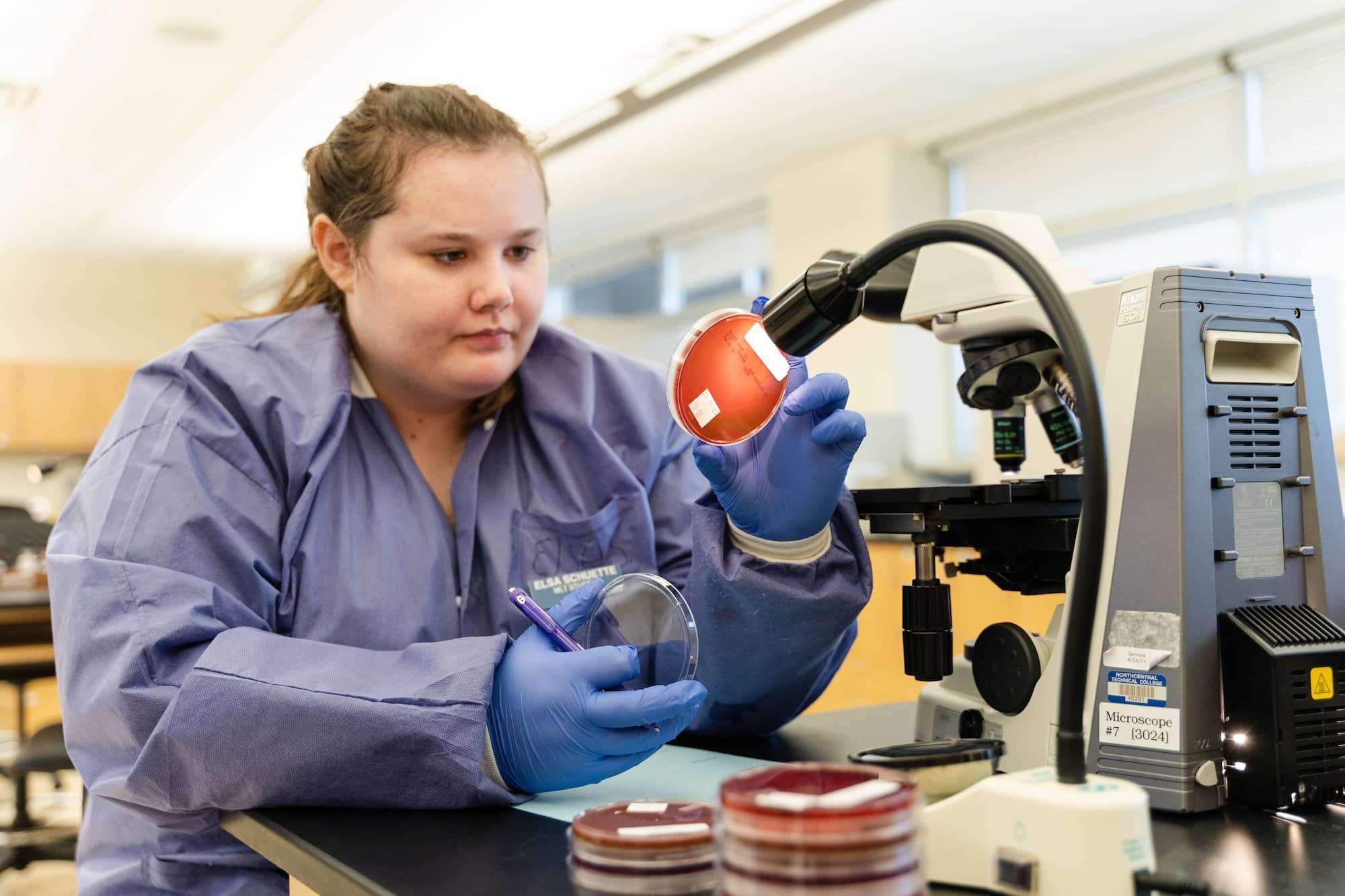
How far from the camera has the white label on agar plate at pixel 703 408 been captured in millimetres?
932

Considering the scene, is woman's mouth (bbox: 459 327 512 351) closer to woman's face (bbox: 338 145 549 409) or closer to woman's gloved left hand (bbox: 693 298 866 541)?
woman's face (bbox: 338 145 549 409)

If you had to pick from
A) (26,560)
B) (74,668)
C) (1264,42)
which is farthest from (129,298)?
(74,668)

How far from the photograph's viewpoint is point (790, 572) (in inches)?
43.1

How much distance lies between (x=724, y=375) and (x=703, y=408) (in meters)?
0.03

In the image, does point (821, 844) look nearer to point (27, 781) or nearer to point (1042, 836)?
point (1042, 836)

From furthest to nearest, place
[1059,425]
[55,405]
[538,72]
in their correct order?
1. [55,405]
2. [538,72]
3. [1059,425]

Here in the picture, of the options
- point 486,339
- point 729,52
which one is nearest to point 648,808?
point 486,339

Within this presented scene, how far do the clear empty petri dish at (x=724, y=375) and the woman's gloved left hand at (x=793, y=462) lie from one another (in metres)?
0.06

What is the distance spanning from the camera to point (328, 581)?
1.18m

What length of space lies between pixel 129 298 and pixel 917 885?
8.43 metres

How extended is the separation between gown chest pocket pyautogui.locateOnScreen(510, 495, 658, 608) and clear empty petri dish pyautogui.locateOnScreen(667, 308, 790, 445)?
1.30ft

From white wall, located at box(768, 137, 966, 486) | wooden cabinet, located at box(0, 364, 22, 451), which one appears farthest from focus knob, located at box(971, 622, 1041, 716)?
wooden cabinet, located at box(0, 364, 22, 451)

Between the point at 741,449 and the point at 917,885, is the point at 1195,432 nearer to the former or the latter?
the point at 741,449

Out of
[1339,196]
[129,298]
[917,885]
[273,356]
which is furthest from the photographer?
[129,298]
